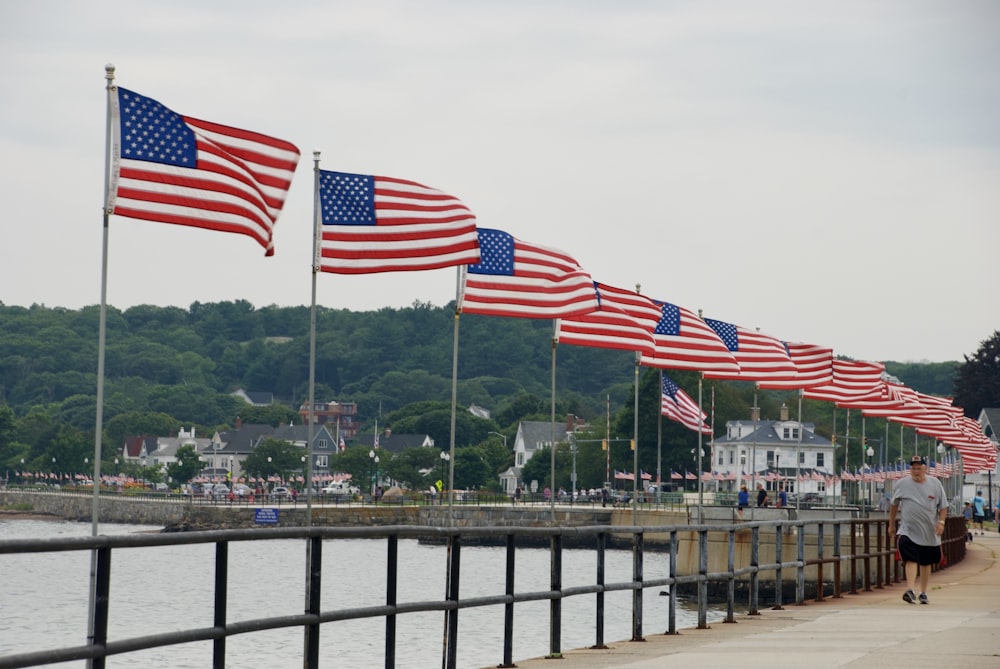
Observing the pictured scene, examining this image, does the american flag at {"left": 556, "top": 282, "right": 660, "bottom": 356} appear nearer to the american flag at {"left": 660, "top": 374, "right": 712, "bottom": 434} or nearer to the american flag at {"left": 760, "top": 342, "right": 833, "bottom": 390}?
the american flag at {"left": 760, "top": 342, "right": 833, "bottom": 390}

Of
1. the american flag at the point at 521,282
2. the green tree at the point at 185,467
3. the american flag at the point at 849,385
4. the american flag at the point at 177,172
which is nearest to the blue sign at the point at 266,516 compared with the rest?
the american flag at the point at 849,385

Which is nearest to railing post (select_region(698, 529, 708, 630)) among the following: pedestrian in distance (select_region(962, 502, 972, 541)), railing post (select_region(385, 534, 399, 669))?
railing post (select_region(385, 534, 399, 669))

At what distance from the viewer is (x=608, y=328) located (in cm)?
3600

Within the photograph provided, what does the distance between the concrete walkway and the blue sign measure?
9843 cm

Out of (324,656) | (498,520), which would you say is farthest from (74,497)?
(324,656)

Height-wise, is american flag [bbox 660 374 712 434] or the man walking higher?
american flag [bbox 660 374 712 434]

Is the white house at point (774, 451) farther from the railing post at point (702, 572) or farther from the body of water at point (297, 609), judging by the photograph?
the railing post at point (702, 572)

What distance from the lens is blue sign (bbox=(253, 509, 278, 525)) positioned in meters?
118

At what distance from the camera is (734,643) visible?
15914 millimetres

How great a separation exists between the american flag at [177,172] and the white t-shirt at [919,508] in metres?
9.43

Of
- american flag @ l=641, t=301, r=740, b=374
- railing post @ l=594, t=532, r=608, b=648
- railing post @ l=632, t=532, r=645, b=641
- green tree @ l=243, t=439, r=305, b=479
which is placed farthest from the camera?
green tree @ l=243, t=439, r=305, b=479

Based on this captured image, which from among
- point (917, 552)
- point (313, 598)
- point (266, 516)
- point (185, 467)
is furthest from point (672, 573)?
point (185, 467)

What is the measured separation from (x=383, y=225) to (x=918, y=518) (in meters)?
8.19

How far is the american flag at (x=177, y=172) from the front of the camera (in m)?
15.8
